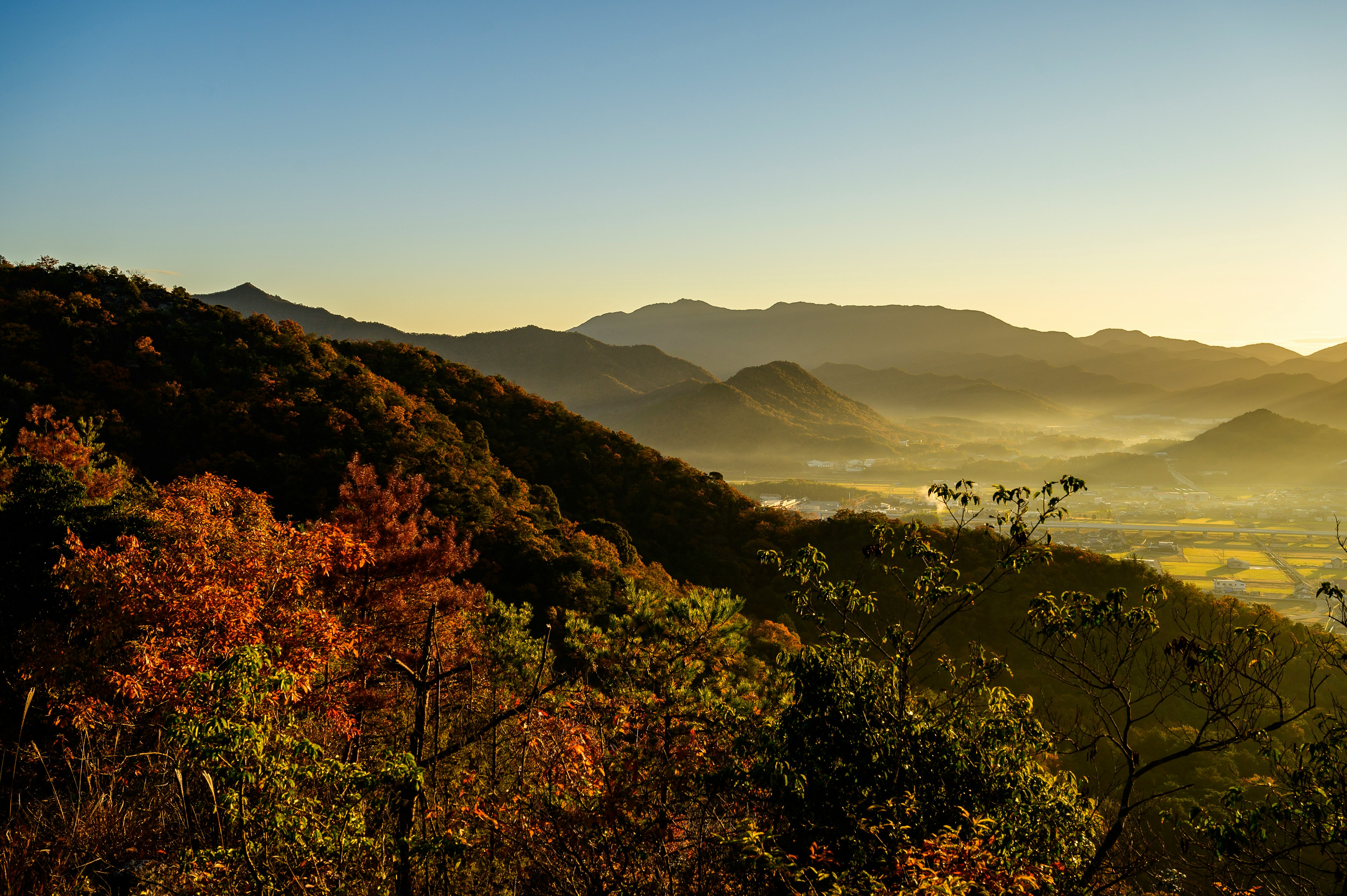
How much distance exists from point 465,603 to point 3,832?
1016cm

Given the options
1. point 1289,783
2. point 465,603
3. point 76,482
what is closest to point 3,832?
point 76,482

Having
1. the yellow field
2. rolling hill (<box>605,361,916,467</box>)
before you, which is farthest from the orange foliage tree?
rolling hill (<box>605,361,916,467</box>)

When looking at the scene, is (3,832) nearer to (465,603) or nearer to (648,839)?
(648,839)

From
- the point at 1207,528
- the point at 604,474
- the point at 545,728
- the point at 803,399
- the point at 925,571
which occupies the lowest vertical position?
the point at 1207,528

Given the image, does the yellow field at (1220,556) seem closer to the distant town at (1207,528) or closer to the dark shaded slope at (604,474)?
the distant town at (1207,528)

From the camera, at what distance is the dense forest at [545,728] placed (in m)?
6.22

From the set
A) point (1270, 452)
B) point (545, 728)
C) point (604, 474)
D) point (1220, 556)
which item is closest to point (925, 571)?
point (545, 728)

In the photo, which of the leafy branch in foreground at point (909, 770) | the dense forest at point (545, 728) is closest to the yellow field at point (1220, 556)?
the dense forest at point (545, 728)

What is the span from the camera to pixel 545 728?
31.3 feet

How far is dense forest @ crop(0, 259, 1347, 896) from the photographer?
20.4ft

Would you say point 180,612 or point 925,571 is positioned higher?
point 925,571

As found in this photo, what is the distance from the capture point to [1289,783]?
707 cm

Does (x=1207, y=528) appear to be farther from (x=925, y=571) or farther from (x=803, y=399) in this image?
(x=925, y=571)

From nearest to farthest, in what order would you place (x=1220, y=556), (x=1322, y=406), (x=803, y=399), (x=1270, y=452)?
(x=1220, y=556), (x=1270, y=452), (x=1322, y=406), (x=803, y=399)
